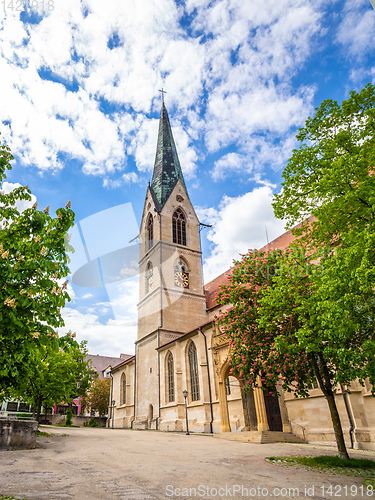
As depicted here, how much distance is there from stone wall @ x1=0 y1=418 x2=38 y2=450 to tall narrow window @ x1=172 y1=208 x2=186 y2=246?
2836 centimetres

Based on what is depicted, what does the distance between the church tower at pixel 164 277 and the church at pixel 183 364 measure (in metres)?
0.10

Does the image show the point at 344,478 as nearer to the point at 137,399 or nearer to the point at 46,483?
the point at 46,483

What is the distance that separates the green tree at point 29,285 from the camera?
5.42 m

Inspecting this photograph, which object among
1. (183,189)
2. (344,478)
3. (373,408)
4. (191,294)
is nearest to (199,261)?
(191,294)

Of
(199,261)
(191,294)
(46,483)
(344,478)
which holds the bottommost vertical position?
(344,478)

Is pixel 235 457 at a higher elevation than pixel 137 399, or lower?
lower

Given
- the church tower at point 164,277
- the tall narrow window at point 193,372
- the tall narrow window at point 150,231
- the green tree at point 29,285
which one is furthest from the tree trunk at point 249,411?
the tall narrow window at point 150,231

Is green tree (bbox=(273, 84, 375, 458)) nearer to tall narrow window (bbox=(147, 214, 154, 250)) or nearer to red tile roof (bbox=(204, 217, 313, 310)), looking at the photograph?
red tile roof (bbox=(204, 217, 313, 310))

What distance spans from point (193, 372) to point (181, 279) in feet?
40.5

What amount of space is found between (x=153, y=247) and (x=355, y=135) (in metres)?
29.3

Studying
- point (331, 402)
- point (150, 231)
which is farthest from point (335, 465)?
point (150, 231)

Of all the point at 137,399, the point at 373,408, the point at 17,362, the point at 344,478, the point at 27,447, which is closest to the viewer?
the point at 17,362

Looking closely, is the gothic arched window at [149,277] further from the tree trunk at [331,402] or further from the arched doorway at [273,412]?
the tree trunk at [331,402]

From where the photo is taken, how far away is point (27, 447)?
11898 mm
